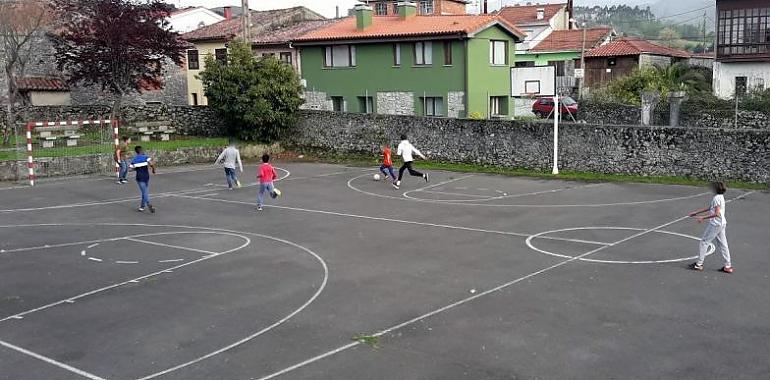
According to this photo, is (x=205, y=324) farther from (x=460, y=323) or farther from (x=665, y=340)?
(x=665, y=340)

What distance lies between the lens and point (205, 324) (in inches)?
468

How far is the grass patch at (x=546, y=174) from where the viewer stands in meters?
25.9

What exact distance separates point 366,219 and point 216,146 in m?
17.0

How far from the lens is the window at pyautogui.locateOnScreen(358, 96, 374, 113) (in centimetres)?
4334

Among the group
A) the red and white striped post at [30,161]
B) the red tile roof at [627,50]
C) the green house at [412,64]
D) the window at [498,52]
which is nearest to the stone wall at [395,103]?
the green house at [412,64]

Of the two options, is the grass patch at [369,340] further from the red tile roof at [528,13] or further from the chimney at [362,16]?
the red tile roof at [528,13]

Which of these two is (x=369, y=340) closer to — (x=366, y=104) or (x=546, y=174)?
(x=546, y=174)

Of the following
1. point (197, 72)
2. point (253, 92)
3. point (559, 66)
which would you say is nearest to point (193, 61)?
point (197, 72)

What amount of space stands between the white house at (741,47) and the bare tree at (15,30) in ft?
129

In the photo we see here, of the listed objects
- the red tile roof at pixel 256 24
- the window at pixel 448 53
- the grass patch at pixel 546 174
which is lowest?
the grass patch at pixel 546 174

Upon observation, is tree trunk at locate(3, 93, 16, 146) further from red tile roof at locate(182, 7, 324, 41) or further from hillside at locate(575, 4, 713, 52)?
hillside at locate(575, 4, 713, 52)

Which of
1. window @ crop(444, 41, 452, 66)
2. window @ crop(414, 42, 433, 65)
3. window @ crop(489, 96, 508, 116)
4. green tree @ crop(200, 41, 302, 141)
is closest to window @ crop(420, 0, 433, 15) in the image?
window @ crop(489, 96, 508, 116)

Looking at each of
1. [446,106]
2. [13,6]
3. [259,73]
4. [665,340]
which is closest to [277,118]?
[259,73]

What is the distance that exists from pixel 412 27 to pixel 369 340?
32.8 metres
